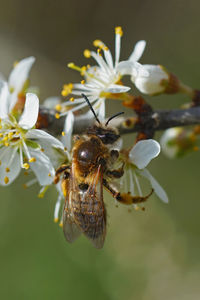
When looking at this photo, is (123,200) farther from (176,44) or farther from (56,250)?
(176,44)

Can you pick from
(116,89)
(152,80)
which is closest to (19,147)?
(116,89)

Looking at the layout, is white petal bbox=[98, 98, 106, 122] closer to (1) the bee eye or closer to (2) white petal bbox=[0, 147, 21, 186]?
(1) the bee eye

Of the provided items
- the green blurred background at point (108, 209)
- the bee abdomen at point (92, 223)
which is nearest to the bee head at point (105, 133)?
the bee abdomen at point (92, 223)

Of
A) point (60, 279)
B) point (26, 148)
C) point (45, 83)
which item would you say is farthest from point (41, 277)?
point (45, 83)

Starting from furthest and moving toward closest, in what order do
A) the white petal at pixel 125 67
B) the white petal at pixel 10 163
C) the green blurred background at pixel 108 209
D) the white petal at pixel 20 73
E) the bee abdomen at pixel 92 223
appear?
the green blurred background at pixel 108 209 → the white petal at pixel 20 73 → the white petal at pixel 10 163 → the white petal at pixel 125 67 → the bee abdomen at pixel 92 223

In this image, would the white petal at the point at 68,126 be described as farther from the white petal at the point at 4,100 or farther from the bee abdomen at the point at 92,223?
the bee abdomen at the point at 92,223

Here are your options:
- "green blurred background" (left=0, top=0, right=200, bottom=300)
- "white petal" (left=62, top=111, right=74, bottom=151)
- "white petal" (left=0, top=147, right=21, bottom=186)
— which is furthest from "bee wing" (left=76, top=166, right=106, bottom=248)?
"green blurred background" (left=0, top=0, right=200, bottom=300)
